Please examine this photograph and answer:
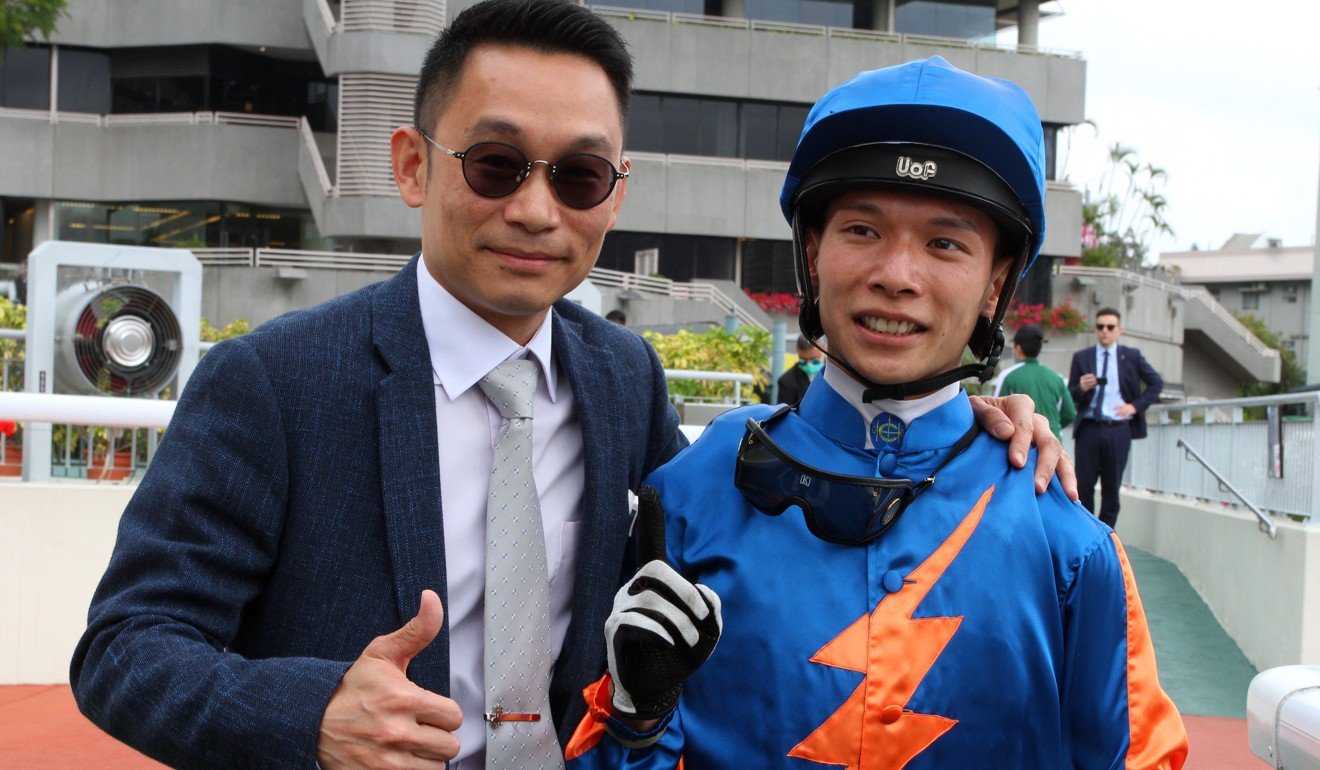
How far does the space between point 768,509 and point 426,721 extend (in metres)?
0.69

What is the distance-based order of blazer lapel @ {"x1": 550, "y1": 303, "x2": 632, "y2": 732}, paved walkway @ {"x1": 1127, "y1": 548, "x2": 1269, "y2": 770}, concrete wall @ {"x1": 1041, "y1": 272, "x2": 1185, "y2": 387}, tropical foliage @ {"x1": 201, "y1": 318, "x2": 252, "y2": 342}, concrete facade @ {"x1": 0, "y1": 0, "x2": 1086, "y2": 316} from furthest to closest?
concrete wall @ {"x1": 1041, "y1": 272, "x2": 1185, "y2": 387}
concrete facade @ {"x1": 0, "y1": 0, "x2": 1086, "y2": 316}
tropical foliage @ {"x1": 201, "y1": 318, "x2": 252, "y2": 342}
paved walkway @ {"x1": 1127, "y1": 548, "x2": 1269, "y2": 770}
blazer lapel @ {"x1": 550, "y1": 303, "x2": 632, "y2": 732}

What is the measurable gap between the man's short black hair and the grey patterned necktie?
0.63 metres

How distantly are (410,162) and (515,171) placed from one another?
30cm

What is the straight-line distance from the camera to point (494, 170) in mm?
2248

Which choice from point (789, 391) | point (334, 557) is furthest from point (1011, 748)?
point (789, 391)

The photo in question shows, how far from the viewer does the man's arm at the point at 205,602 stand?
1.86 metres

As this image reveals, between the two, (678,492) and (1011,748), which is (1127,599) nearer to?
(1011,748)

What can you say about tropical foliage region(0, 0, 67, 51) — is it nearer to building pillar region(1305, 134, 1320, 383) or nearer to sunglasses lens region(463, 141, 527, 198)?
building pillar region(1305, 134, 1320, 383)

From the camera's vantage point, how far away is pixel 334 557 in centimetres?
212

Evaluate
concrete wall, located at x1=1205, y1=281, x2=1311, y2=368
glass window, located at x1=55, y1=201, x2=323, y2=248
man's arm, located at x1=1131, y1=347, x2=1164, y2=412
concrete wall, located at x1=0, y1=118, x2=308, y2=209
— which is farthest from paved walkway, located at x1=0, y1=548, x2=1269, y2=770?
concrete wall, located at x1=1205, y1=281, x2=1311, y2=368

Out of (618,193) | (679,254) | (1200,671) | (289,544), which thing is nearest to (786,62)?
(679,254)

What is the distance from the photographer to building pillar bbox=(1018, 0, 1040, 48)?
32.3 meters

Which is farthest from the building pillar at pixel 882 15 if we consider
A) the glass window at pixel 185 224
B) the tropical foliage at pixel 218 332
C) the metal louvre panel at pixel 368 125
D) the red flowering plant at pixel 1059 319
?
the tropical foliage at pixel 218 332

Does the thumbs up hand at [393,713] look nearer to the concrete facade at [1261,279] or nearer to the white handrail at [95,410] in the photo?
the white handrail at [95,410]
